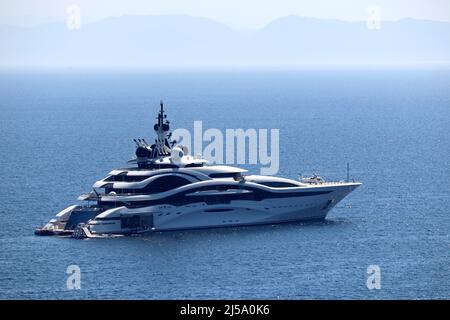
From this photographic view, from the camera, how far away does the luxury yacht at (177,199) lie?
11388cm

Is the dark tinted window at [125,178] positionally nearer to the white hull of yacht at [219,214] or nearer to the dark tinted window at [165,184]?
the dark tinted window at [165,184]

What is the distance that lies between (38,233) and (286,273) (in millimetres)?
21274

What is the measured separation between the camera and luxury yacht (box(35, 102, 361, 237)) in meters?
114

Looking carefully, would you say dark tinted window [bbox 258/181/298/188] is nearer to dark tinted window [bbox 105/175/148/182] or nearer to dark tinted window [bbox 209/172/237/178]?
dark tinted window [bbox 209/172/237/178]

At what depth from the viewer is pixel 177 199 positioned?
116 metres

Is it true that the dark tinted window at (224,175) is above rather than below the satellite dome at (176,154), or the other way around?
below

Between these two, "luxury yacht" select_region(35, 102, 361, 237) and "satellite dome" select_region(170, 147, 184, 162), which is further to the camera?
"satellite dome" select_region(170, 147, 184, 162)

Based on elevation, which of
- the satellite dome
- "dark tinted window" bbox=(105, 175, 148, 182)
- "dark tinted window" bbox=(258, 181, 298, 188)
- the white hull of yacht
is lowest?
the white hull of yacht

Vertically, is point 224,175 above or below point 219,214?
above

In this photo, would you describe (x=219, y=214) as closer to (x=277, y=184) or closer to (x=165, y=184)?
(x=165, y=184)

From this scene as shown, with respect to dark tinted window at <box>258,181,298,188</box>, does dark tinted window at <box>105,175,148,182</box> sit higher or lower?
higher

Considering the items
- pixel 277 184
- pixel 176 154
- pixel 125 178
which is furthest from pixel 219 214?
pixel 125 178

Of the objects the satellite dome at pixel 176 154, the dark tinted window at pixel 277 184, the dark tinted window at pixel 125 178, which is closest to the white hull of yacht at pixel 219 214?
the dark tinted window at pixel 277 184

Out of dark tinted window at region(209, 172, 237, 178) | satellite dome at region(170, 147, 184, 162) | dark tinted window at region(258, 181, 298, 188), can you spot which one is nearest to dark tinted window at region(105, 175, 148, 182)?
satellite dome at region(170, 147, 184, 162)
